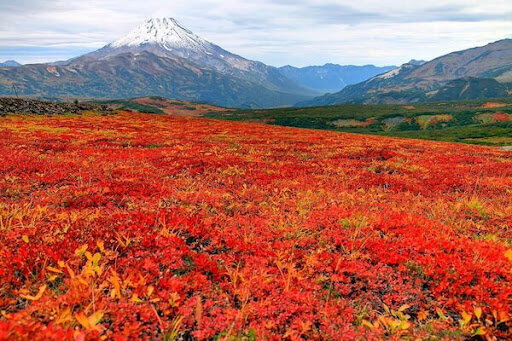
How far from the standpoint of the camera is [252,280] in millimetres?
6457

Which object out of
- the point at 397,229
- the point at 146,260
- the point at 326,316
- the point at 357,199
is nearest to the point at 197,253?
the point at 146,260

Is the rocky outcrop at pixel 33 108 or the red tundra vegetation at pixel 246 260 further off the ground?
the rocky outcrop at pixel 33 108

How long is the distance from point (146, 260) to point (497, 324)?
636 centimetres

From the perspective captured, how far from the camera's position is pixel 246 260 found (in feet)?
23.9

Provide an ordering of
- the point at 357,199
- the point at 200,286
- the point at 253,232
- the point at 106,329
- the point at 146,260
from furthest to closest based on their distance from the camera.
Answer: the point at 357,199 → the point at 253,232 → the point at 146,260 → the point at 200,286 → the point at 106,329

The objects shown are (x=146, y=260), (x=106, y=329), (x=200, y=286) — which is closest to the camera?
(x=106, y=329)

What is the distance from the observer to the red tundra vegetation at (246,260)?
5.18m

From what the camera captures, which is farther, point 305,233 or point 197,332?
point 305,233

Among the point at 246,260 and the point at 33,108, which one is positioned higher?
the point at 33,108

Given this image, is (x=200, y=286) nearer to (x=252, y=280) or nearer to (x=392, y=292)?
(x=252, y=280)

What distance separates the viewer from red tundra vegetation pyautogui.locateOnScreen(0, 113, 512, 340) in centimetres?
518

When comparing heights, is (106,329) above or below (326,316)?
above

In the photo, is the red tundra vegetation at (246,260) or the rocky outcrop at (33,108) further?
the rocky outcrop at (33,108)

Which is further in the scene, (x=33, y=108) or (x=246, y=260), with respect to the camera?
(x=33, y=108)
